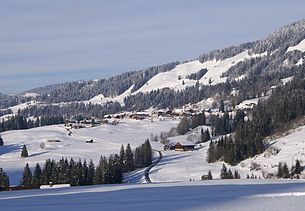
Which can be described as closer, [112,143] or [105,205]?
[105,205]

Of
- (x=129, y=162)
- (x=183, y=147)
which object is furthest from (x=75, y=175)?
(x=183, y=147)

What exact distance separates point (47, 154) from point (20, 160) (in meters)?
8.89

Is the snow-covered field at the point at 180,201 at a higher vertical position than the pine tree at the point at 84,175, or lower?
higher

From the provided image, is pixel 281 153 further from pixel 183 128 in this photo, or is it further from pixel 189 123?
pixel 189 123

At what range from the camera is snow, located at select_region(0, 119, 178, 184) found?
94.9 meters

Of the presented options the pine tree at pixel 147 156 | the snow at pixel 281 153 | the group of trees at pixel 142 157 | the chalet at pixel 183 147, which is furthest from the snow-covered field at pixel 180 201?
the chalet at pixel 183 147

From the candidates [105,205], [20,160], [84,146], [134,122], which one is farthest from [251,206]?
[134,122]

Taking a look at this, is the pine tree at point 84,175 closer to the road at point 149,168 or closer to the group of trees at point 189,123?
the road at point 149,168

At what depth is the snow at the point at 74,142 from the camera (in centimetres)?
9489

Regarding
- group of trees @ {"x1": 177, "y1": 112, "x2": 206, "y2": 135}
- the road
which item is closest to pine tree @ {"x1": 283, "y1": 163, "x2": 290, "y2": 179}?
the road

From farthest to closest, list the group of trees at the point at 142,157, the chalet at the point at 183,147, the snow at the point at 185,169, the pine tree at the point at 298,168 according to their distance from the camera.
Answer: the chalet at the point at 183,147, the group of trees at the point at 142,157, the snow at the point at 185,169, the pine tree at the point at 298,168

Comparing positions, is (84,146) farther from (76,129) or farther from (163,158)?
(76,129)

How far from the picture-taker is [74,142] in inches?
5007

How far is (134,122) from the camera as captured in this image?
182 m
